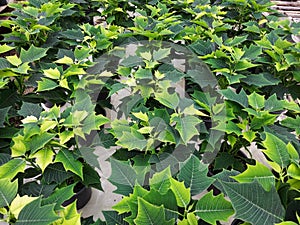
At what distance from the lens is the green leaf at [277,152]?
791mm

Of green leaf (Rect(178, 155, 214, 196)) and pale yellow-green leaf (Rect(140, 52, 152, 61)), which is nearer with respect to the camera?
green leaf (Rect(178, 155, 214, 196))

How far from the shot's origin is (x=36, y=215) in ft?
2.18

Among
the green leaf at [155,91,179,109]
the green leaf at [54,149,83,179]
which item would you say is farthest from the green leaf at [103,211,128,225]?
the green leaf at [155,91,179,109]

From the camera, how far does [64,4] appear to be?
1.82 m

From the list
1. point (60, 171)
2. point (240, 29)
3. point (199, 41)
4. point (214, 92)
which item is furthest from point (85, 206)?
point (240, 29)

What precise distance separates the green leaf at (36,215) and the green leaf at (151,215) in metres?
0.18

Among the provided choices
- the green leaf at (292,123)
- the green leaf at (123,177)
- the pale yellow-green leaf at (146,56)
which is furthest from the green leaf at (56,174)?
the green leaf at (292,123)

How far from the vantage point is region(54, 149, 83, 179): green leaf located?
3.10 ft

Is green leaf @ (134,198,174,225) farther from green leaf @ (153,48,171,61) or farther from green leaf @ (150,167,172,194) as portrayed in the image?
green leaf @ (153,48,171,61)

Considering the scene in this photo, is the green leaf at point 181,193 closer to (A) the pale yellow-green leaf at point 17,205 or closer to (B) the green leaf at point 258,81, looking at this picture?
(A) the pale yellow-green leaf at point 17,205

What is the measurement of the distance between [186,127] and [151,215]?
0.42 m

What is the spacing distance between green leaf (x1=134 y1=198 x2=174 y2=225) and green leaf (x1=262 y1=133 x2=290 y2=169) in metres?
0.34

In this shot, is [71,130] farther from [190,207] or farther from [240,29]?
[240,29]

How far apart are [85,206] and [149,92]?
25.8 inches
